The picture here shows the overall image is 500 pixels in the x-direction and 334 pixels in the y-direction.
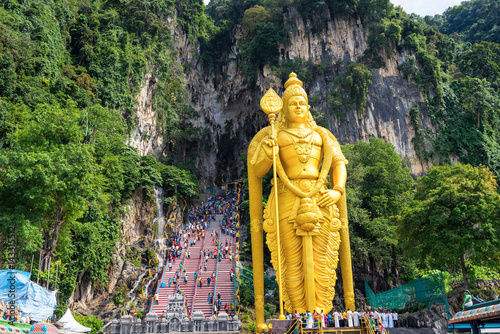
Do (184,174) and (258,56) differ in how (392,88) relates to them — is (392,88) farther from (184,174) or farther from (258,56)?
(184,174)

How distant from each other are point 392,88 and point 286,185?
23649mm

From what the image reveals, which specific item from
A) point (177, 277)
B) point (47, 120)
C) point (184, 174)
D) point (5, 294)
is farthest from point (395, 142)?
point (5, 294)

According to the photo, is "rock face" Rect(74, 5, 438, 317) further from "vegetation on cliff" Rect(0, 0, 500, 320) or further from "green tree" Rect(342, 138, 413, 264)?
"green tree" Rect(342, 138, 413, 264)

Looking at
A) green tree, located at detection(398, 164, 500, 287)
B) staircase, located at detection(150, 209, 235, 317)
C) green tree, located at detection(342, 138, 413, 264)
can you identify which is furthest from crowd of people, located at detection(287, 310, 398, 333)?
green tree, located at detection(342, 138, 413, 264)

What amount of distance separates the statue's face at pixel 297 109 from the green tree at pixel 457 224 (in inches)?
180

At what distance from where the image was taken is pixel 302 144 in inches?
356

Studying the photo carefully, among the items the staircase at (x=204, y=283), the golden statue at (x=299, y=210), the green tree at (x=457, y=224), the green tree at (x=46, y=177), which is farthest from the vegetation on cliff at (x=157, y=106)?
the golden statue at (x=299, y=210)

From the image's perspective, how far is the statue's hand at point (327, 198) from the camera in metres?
8.62

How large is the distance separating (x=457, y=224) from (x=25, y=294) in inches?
399

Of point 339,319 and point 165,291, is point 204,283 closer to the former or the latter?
point 165,291

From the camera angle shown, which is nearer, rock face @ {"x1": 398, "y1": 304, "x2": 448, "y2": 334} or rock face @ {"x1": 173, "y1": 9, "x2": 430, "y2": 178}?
rock face @ {"x1": 398, "y1": 304, "x2": 448, "y2": 334}

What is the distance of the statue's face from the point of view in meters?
9.26

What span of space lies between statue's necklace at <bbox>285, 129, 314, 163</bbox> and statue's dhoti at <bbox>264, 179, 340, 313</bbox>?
1.62 feet

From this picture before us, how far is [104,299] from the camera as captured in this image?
17734 millimetres
